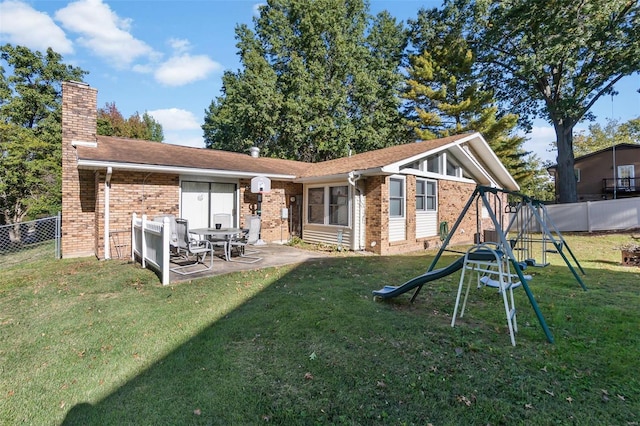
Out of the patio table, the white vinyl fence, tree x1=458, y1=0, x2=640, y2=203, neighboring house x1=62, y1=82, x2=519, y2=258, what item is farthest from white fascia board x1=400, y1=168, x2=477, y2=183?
tree x1=458, y1=0, x2=640, y2=203

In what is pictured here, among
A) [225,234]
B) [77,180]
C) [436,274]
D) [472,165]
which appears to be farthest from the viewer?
[472,165]

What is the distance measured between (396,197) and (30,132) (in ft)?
64.0

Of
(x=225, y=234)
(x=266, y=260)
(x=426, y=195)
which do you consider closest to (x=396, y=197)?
(x=426, y=195)

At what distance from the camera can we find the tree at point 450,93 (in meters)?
21.7

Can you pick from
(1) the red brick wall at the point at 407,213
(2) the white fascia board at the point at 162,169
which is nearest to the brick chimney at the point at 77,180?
(2) the white fascia board at the point at 162,169

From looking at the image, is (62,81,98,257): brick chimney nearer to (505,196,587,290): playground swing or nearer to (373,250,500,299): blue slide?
(373,250,500,299): blue slide

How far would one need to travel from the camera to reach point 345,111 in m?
22.9

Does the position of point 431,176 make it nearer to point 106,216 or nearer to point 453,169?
point 453,169

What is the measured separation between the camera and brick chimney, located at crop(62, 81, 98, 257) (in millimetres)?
8750

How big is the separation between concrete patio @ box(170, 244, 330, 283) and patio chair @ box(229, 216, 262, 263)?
0.26 m

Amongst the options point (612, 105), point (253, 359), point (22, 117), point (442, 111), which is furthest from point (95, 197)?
point (612, 105)

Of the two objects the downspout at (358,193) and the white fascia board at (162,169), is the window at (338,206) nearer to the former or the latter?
the downspout at (358,193)

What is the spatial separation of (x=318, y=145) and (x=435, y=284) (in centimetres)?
1723

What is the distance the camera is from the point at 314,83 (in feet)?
71.8
